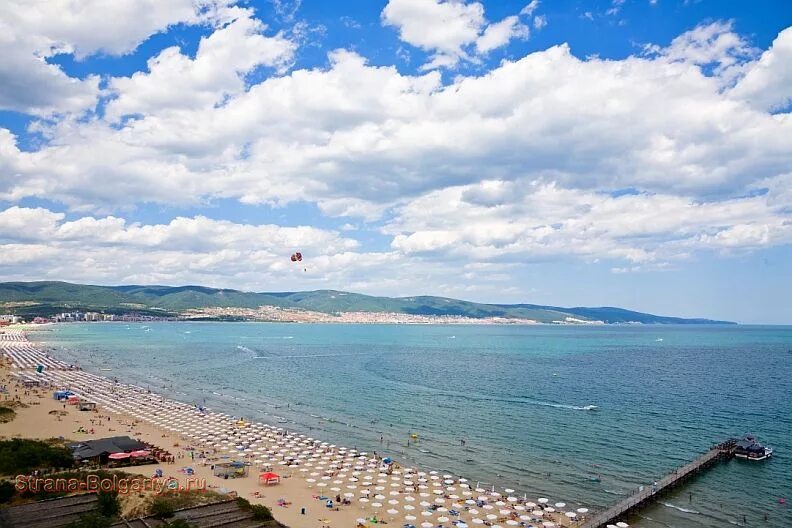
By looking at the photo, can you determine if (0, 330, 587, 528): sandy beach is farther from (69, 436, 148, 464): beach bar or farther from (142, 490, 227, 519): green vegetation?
(142, 490, 227, 519): green vegetation

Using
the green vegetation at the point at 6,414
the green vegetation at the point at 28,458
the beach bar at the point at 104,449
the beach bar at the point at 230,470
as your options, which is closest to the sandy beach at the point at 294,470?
the beach bar at the point at 230,470

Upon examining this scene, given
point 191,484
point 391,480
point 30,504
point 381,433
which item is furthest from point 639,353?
point 30,504

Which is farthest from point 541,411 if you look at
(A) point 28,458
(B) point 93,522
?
(B) point 93,522

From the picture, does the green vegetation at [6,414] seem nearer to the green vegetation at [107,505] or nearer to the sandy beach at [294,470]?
the sandy beach at [294,470]

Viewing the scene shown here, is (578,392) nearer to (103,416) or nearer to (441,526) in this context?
(441,526)

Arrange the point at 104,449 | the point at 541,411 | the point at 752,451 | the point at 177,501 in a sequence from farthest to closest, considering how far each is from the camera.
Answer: the point at 541,411 < the point at 752,451 < the point at 104,449 < the point at 177,501

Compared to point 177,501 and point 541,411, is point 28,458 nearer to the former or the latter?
point 177,501
